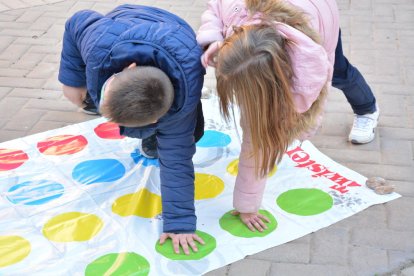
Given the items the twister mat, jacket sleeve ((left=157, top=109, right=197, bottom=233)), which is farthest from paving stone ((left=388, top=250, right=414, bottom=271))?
jacket sleeve ((left=157, top=109, right=197, bottom=233))

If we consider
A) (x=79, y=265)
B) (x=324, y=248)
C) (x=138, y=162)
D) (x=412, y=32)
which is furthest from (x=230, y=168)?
(x=412, y=32)

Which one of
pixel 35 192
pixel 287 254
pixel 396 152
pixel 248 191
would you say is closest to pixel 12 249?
pixel 35 192

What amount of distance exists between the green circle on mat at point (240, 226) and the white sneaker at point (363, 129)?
636mm

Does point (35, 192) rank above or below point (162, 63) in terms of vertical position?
below

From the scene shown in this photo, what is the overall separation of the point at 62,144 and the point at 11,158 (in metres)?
0.22

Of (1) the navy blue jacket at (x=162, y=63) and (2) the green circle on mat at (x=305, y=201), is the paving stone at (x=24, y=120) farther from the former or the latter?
(2) the green circle on mat at (x=305, y=201)

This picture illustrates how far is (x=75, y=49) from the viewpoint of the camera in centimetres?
219

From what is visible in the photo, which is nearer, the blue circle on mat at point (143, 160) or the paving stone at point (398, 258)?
the paving stone at point (398, 258)

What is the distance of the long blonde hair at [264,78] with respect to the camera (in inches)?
63.5

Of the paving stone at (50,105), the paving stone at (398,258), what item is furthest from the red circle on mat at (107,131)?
the paving stone at (398,258)

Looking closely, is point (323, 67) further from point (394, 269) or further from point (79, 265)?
point (79, 265)

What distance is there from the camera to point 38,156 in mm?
2576

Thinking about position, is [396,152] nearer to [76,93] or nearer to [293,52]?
[293,52]

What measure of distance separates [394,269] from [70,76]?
127 centimetres
